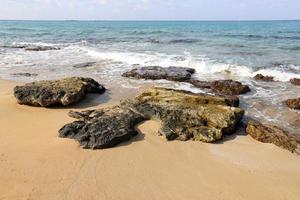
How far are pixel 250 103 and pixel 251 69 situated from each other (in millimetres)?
5150

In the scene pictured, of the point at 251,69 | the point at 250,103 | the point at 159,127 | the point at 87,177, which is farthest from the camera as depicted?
the point at 251,69

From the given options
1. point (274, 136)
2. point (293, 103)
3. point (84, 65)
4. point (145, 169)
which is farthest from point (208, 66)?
point (145, 169)

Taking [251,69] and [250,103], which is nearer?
[250,103]

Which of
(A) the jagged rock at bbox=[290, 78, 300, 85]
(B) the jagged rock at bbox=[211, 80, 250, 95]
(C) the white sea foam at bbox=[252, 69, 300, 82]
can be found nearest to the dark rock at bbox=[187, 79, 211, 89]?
(B) the jagged rock at bbox=[211, 80, 250, 95]

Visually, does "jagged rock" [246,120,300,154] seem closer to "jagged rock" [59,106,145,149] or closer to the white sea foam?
"jagged rock" [59,106,145,149]

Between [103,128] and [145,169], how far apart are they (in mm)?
1588

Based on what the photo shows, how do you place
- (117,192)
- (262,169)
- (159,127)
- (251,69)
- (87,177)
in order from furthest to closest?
(251,69) < (159,127) < (262,169) < (87,177) < (117,192)

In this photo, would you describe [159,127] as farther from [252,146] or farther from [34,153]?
[34,153]

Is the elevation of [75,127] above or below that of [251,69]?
above

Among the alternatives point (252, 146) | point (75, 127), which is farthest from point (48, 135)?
point (252, 146)

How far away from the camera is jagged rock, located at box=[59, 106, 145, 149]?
6723mm

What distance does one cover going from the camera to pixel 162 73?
13609 mm

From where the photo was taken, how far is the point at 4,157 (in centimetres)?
621

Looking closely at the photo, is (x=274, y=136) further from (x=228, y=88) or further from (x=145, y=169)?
(x=228, y=88)
